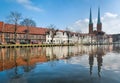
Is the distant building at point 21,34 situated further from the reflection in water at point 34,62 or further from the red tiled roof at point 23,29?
the reflection in water at point 34,62

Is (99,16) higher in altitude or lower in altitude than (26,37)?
higher

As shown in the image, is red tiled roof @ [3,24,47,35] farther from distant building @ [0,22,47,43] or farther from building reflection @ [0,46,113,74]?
building reflection @ [0,46,113,74]

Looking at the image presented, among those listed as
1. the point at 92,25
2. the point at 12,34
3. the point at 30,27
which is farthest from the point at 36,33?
the point at 92,25

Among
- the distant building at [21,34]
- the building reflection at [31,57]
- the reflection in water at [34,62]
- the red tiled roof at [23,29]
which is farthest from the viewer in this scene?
the red tiled roof at [23,29]

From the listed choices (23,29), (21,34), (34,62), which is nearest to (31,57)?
(34,62)

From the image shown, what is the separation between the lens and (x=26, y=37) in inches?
3890

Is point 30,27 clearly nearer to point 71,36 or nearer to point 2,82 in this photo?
point 71,36

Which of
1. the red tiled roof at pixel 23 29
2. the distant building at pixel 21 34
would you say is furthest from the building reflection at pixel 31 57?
the red tiled roof at pixel 23 29

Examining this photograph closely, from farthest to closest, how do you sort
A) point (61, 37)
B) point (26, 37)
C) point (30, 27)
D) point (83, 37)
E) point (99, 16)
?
point (99, 16)
point (83, 37)
point (61, 37)
point (30, 27)
point (26, 37)

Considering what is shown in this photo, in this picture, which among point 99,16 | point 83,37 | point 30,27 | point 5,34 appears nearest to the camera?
point 5,34

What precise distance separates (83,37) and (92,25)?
35.7m

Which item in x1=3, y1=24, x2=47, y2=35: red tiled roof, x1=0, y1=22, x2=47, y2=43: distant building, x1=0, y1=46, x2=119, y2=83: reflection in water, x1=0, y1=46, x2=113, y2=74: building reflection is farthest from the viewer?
x1=3, y1=24, x2=47, y2=35: red tiled roof

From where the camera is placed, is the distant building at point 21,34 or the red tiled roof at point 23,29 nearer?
the distant building at point 21,34

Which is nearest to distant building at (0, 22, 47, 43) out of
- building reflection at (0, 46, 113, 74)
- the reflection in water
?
building reflection at (0, 46, 113, 74)
